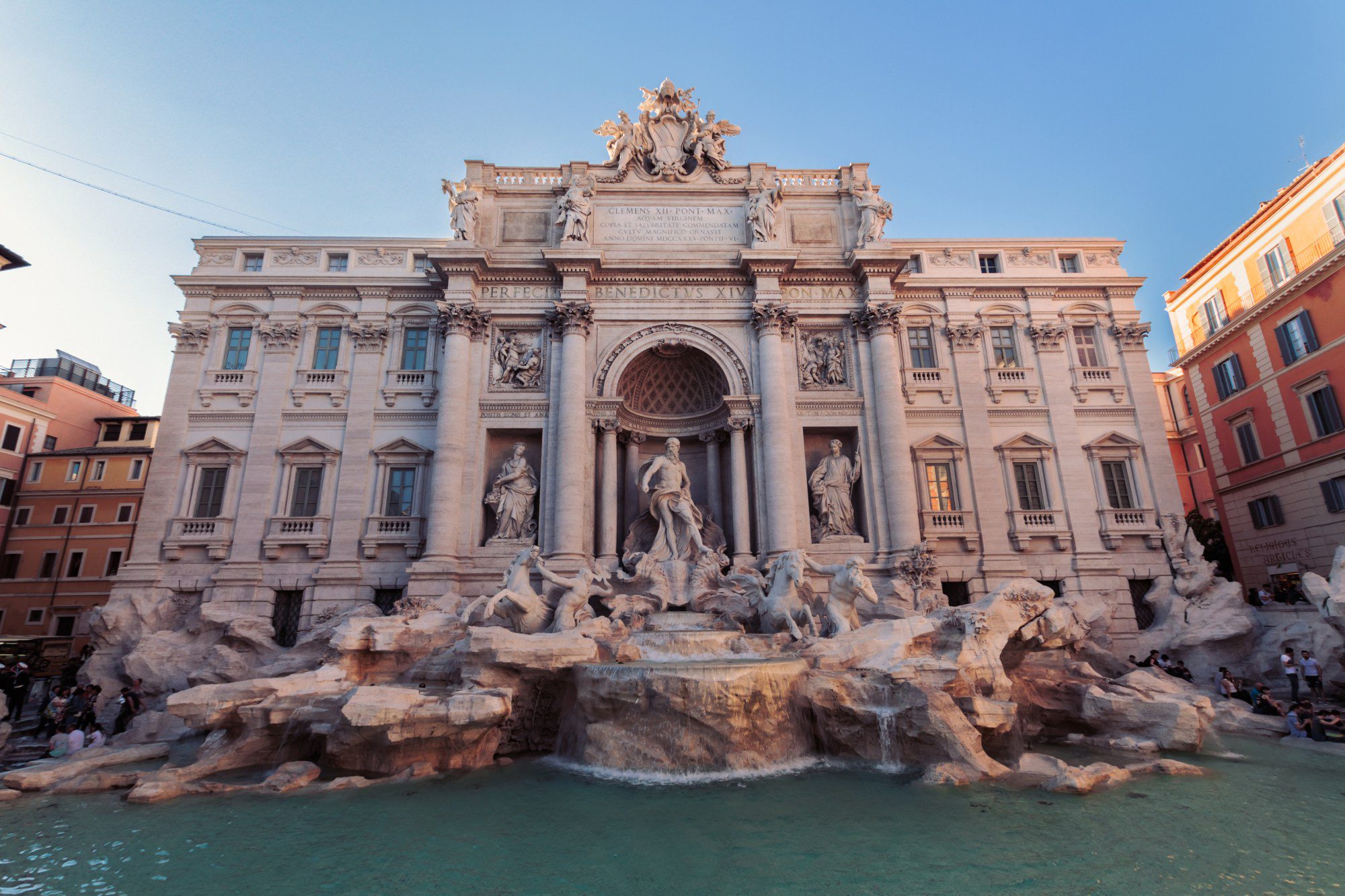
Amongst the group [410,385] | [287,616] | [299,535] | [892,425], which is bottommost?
[287,616]

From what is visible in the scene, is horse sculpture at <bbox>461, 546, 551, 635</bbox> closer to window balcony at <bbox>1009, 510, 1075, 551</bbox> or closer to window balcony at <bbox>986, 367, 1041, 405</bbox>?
Answer: window balcony at <bbox>1009, 510, 1075, 551</bbox>

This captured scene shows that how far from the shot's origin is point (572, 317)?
64.3 feet

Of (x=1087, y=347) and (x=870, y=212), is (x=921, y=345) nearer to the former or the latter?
(x=870, y=212)

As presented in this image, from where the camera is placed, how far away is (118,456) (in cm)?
2770

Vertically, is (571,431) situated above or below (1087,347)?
below

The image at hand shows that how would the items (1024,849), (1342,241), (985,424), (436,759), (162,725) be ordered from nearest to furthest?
(1024,849) → (436,759) → (162,725) → (1342,241) → (985,424)

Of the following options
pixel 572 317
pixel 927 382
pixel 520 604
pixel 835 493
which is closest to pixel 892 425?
pixel 835 493

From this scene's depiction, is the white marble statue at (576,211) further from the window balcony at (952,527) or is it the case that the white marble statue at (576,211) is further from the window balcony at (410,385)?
the window balcony at (952,527)

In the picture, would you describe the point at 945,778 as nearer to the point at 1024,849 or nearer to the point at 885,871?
the point at 1024,849

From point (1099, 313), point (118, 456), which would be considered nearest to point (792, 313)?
point (1099, 313)

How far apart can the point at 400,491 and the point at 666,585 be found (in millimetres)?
Answer: 9114

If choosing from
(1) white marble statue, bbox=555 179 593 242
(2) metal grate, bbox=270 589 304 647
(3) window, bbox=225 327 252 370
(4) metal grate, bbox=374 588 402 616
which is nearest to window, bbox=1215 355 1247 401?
(1) white marble statue, bbox=555 179 593 242

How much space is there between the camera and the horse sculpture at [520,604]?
13.9 metres

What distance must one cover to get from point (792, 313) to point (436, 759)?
15.4m
